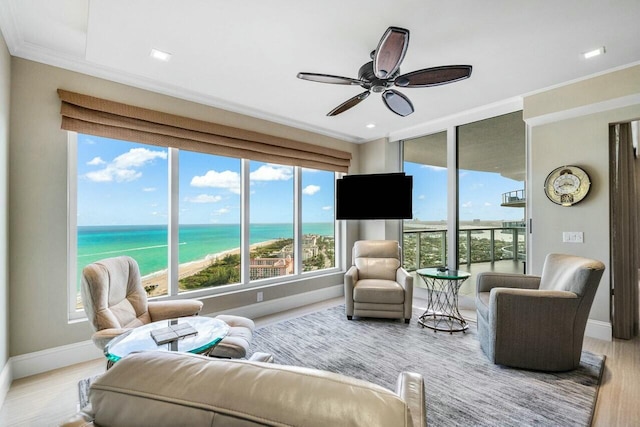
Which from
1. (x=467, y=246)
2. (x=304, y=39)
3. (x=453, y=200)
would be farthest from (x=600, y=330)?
(x=304, y=39)

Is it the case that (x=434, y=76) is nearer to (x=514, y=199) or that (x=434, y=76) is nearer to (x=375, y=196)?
(x=375, y=196)

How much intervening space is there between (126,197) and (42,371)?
1.64 m

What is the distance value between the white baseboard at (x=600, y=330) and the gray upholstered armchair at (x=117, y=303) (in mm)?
3925

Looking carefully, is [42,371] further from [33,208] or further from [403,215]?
[403,215]

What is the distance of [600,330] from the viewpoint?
3014mm

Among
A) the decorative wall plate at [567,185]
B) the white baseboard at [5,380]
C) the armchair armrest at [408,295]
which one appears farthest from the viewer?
the armchair armrest at [408,295]

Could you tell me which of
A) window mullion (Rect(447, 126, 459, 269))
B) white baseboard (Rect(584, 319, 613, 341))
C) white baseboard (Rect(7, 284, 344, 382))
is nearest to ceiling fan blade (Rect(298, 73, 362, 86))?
window mullion (Rect(447, 126, 459, 269))

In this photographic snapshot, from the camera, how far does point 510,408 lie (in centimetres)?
195

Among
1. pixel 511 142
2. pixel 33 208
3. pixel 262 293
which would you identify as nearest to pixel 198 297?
pixel 262 293

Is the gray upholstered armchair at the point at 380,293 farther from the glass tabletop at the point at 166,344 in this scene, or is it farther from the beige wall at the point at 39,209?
the beige wall at the point at 39,209

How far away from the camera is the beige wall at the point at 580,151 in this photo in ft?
9.41

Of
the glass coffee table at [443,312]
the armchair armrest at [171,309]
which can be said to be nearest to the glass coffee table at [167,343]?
the armchair armrest at [171,309]

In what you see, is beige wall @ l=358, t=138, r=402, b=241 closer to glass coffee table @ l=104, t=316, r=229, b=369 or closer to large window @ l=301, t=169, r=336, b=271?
large window @ l=301, t=169, r=336, b=271

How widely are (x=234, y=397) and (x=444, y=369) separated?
97.0 inches
